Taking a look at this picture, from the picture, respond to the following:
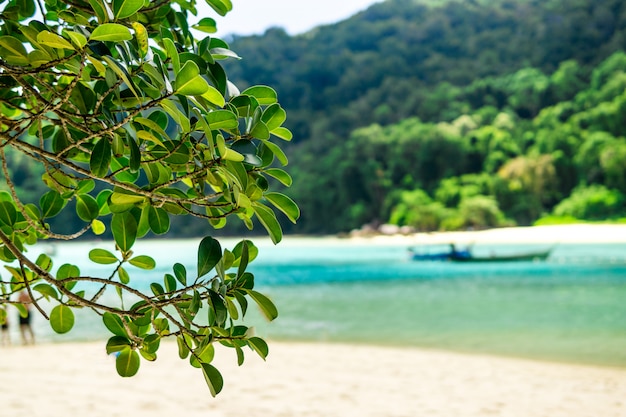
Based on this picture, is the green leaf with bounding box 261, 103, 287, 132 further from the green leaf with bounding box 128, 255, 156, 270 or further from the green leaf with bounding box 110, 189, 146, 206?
the green leaf with bounding box 128, 255, 156, 270

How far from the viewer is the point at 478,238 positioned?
40688 millimetres

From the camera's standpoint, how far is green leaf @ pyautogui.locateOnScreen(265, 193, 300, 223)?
87 cm

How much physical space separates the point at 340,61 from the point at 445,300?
58345 millimetres

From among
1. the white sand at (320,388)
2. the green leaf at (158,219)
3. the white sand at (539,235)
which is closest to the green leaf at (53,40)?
the green leaf at (158,219)

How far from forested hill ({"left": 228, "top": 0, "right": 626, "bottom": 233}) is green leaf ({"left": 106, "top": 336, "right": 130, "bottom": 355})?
41.7m

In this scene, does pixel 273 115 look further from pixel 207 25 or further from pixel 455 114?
pixel 455 114

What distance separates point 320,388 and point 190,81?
559 centimetres

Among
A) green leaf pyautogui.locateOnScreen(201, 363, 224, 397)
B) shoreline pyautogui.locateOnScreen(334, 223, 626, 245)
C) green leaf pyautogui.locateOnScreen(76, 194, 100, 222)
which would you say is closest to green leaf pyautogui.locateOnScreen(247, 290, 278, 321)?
green leaf pyautogui.locateOnScreen(201, 363, 224, 397)

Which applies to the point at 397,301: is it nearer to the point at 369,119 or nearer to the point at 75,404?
the point at 75,404

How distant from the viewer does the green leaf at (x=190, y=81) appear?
676 millimetres

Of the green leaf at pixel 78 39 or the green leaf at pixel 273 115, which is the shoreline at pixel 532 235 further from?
the green leaf at pixel 78 39

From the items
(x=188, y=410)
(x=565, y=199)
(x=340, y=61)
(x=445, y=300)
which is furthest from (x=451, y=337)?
(x=340, y=61)

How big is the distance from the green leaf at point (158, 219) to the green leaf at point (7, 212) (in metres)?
0.33

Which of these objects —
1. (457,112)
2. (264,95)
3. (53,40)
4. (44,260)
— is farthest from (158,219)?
(457,112)
